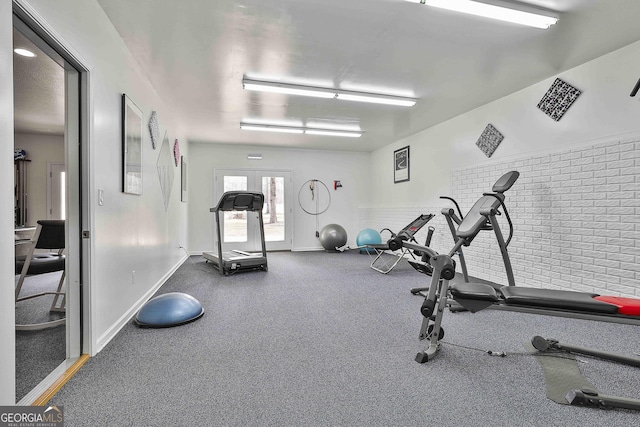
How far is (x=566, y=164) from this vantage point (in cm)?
353

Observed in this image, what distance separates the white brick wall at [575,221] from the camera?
2988 millimetres

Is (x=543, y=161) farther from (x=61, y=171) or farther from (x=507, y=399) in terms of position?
(x=61, y=171)

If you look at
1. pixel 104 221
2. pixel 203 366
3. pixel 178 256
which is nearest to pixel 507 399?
pixel 203 366

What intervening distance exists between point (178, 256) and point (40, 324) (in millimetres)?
3181

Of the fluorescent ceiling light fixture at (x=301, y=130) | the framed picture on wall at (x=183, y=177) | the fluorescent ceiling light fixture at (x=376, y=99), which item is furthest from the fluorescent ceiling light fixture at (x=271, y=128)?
the fluorescent ceiling light fixture at (x=376, y=99)

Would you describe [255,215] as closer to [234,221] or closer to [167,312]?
[234,221]

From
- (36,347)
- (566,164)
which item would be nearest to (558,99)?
(566,164)

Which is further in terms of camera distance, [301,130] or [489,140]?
[301,130]

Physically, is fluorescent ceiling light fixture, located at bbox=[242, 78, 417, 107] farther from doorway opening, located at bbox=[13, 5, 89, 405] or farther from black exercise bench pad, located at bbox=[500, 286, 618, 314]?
black exercise bench pad, located at bbox=[500, 286, 618, 314]

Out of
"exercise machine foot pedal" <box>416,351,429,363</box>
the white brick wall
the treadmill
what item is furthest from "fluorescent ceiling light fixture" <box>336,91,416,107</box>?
"exercise machine foot pedal" <box>416,351,429,363</box>

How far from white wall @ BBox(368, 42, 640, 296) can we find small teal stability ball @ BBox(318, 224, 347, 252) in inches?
102

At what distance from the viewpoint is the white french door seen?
7.37 m

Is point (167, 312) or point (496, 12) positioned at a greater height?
point (496, 12)

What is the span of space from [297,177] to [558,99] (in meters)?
5.47
